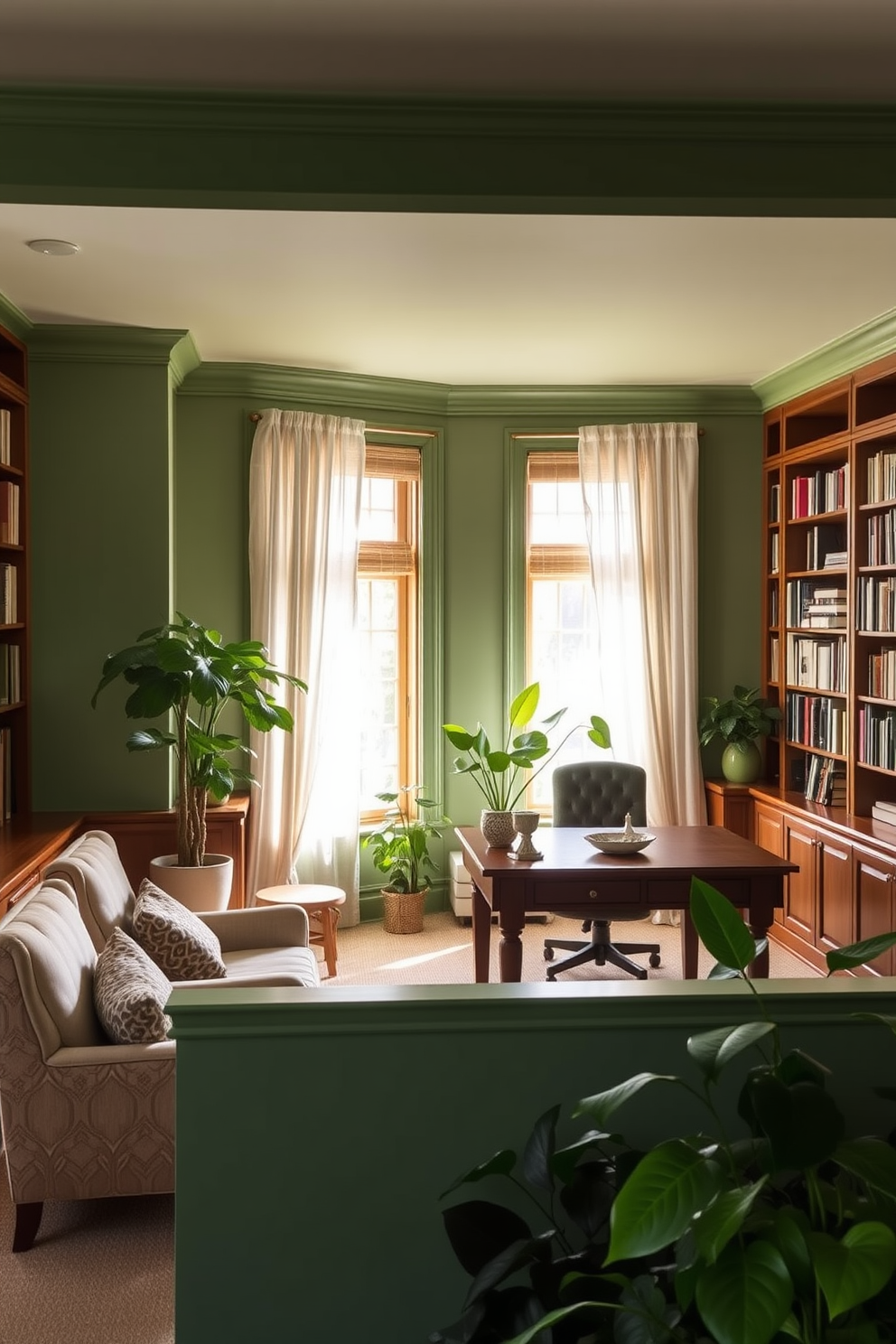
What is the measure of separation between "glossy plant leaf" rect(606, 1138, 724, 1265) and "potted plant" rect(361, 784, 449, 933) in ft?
15.4

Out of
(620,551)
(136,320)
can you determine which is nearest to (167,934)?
(136,320)

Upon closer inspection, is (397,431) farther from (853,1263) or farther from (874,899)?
(853,1263)

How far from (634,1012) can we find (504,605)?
4.78 m

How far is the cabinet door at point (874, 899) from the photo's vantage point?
498 centimetres

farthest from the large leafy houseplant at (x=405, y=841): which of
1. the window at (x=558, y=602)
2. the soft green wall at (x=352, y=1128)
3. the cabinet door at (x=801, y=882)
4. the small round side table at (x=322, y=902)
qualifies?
the soft green wall at (x=352, y=1128)

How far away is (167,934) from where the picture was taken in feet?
→ 12.4

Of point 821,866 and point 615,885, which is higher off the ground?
point 615,885

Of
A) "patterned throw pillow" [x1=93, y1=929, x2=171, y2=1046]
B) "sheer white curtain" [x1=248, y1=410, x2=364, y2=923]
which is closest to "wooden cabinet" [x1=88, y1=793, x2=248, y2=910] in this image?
"sheer white curtain" [x1=248, y1=410, x2=364, y2=923]

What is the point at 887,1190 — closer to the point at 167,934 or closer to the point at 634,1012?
the point at 634,1012

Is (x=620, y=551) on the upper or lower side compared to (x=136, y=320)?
lower

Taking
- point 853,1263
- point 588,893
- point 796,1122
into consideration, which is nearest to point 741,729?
point 588,893

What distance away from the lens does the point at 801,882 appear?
230 inches

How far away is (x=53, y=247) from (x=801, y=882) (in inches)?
171

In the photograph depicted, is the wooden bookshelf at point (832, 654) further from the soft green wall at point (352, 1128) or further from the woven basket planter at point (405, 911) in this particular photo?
the soft green wall at point (352, 1128)
